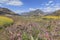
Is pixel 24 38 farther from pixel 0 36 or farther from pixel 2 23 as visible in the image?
pixel 2 23

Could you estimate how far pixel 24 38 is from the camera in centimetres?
708

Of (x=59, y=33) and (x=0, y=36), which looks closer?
(x=0, y=36)

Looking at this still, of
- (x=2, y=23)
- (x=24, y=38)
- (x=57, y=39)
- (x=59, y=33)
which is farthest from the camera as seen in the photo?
(x=2, y=23)

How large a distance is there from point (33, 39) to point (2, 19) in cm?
888

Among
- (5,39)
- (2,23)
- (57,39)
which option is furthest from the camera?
(2,23)

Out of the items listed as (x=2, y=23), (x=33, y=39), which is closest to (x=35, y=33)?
(x=33, y=39)

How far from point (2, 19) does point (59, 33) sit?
5720 millimetres

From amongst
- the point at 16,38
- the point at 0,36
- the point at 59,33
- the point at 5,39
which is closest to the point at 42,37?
the point at 16,38

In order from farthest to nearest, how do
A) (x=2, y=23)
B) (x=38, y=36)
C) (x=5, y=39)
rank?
(x=2, y=23) < (x=5, y=39) < (x=38, y=36)

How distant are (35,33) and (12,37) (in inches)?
46.2

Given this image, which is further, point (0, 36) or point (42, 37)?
point (0, 36)

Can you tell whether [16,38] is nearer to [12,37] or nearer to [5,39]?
[12,37]

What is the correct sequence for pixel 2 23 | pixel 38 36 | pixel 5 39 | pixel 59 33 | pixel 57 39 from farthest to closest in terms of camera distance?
pixel 2 23 → pixel 59 33 → pixel 57 39 → pixel 5 39 → pixel 38 36

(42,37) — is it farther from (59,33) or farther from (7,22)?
(7,22)
